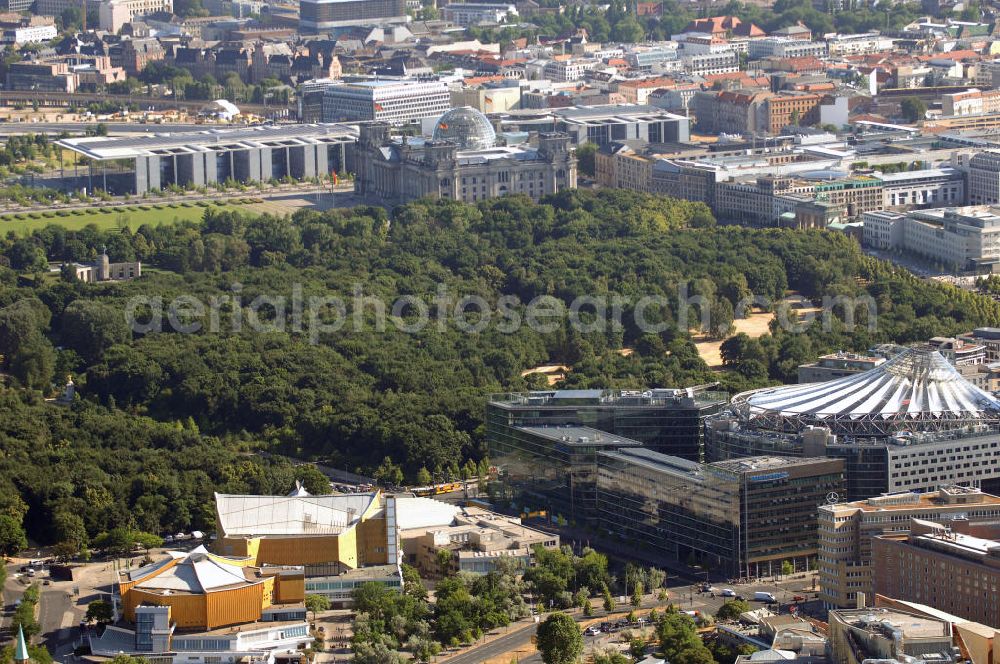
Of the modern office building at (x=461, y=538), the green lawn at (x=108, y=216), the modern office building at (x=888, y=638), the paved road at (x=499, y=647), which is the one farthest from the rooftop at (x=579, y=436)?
the green lawn at (x=108, y=216)

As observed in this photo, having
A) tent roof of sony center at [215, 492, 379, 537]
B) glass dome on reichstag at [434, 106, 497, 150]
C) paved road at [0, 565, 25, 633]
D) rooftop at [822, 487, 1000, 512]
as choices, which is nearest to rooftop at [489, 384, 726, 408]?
tent roof of sony center at [215, 492, 379, 537]

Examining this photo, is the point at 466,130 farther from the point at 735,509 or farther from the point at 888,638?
the point at 888,638

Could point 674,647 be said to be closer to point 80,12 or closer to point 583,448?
point 583,448

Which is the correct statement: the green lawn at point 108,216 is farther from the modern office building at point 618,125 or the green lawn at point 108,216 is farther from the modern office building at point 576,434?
the modern office building at point 576,434

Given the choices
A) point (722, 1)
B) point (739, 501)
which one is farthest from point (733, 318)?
point (722, 1)

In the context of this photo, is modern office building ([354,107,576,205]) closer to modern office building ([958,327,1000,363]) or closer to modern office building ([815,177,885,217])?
modern office building ([815,177,885,217])

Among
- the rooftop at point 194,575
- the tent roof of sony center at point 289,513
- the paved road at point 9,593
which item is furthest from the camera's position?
the tent roof of sony center at point 289,513
